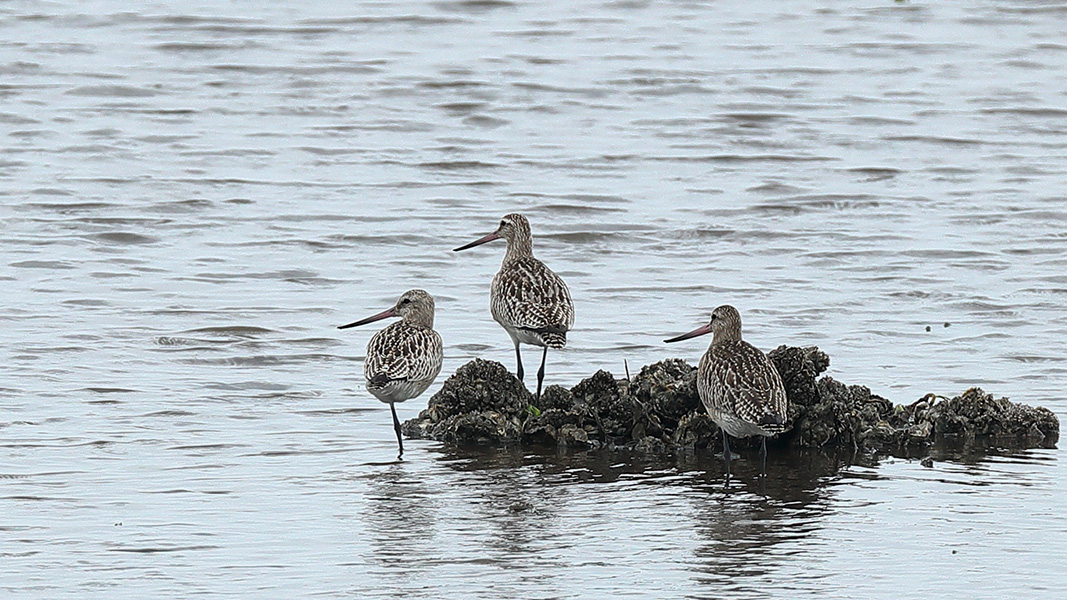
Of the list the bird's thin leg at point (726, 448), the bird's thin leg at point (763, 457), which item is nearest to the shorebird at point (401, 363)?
the bird's thin leg at point (726, 448)

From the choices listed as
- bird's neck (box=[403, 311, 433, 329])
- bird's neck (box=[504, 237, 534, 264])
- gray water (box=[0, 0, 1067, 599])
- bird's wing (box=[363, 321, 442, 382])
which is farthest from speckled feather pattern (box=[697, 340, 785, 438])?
bird's neck (box=[504, 237, 534, 264])

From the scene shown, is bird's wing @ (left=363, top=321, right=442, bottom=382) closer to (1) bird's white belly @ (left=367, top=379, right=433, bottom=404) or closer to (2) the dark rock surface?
(1) bird's white belly @ (left=367, top=379, right=433, bottom=404)

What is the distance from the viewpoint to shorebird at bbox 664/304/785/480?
8.18 metres

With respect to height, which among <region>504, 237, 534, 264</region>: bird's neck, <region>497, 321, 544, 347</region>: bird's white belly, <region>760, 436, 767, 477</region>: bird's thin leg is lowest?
<region>760, 436, 767, 477</region>: bird's thin leg

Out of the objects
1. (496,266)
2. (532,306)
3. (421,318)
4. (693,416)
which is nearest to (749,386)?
(693,416)

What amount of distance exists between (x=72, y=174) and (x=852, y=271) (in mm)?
7775

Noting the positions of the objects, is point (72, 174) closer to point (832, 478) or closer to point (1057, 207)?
point (1057, 207)

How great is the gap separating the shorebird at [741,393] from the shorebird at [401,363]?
144 centimetres

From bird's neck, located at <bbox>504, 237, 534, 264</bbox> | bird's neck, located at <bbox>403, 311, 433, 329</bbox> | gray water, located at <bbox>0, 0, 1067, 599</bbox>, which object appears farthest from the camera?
bird's neck, located at <bbox>504, 237, 534, 264</bbox>

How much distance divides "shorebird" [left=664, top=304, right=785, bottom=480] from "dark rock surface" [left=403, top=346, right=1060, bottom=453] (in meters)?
0.25

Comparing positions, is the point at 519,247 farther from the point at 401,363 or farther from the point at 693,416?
the point at 693,416

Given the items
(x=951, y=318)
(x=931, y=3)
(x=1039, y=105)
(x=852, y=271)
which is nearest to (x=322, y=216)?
(x=852, y=271)

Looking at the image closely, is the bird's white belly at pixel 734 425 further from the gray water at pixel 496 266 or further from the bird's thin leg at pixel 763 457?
the gray water at pixel 496 266

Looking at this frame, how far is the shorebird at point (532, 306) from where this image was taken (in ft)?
33.0
